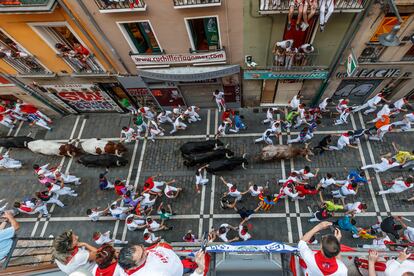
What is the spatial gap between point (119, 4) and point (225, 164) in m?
Result: 10.2

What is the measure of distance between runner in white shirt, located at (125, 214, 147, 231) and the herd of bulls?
4248 millimetres

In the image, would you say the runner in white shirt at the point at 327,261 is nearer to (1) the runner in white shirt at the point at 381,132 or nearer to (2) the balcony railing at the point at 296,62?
(2) the balcony railing at the point at 296,62

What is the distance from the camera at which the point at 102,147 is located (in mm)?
17969

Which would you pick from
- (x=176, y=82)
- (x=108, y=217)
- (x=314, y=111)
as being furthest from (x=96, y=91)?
(x=314, y=111)

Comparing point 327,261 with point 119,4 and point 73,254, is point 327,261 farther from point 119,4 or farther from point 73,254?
point 119,4

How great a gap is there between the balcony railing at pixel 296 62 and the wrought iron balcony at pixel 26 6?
11.4 metres

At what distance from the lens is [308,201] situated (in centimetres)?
1576

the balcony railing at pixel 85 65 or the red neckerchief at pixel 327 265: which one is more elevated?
the balcony railing at pixel 85 65

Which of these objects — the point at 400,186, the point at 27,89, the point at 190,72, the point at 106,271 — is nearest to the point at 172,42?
the point at 190,72

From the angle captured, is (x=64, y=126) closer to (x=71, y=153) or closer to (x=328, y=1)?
(x=71, y=153)

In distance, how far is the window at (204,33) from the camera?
542 inches

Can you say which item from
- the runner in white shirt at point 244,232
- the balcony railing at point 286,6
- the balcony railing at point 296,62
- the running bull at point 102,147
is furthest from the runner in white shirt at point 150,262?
the running bull at point 102,147

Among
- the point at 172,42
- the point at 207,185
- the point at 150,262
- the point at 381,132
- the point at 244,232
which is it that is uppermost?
the point at 172,42

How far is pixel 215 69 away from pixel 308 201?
9504mm
